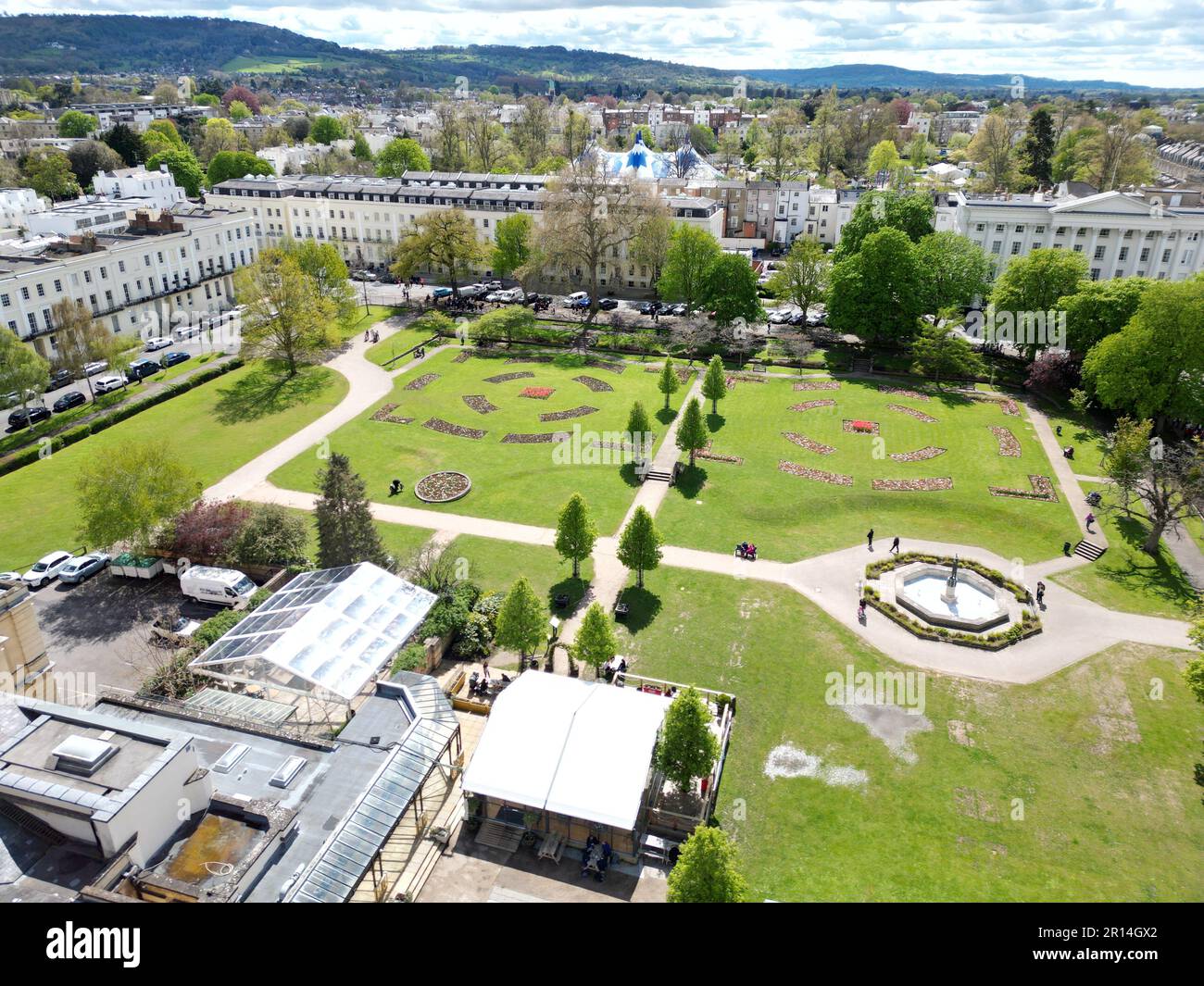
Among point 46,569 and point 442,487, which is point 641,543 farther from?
point 46,569

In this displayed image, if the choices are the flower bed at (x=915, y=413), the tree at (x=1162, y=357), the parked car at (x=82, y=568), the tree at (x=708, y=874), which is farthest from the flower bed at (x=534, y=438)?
the tree at (x=708, y=874)

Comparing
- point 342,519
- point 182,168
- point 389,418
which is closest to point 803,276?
point 389,418

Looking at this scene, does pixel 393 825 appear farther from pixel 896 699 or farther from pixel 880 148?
pixel 880 148

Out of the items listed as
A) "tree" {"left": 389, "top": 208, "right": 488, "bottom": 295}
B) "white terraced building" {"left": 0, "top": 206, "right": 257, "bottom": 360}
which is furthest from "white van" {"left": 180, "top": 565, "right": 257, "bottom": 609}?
"tree" {"left": 389, "top": 208, "right": 488, "bottom": 295}

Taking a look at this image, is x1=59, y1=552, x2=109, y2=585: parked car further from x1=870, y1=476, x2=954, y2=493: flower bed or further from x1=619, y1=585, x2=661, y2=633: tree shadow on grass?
x1=870, y1=476, x2=954, y2=493: flower bed

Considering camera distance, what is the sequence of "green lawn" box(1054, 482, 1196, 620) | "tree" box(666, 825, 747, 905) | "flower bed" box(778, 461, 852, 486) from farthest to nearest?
"flower bed" box(778, 461, 852, 486)
"green lawn" box(1054, 482, 1196, 620)
"tree" box(666, 825, 747, 905)
